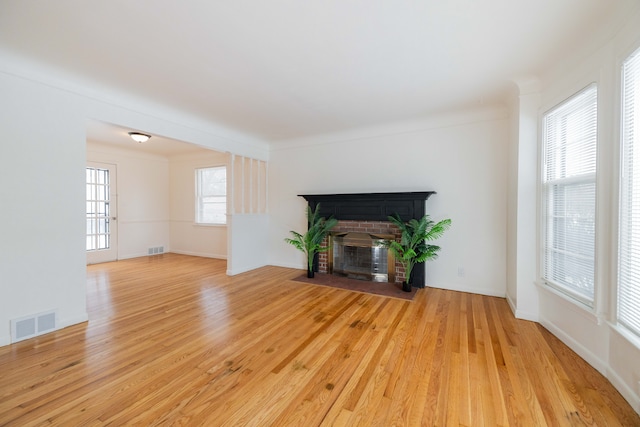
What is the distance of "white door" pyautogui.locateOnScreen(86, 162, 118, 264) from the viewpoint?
5.48 meters

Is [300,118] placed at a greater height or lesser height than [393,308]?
greater

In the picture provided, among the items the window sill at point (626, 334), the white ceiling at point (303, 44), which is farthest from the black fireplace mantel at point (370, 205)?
the window sill at point (626, 334)

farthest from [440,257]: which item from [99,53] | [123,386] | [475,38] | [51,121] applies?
[51,121]

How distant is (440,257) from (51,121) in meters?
4.93

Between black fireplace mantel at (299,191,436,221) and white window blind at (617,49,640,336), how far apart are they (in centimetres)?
205

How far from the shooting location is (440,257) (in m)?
3.81

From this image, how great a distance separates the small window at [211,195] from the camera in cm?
617

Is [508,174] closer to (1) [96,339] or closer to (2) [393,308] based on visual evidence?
(2) [393,308]

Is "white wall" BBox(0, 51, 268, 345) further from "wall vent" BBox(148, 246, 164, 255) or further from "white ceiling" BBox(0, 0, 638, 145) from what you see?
"wall vent" BBox(148, 246, 164, 255)

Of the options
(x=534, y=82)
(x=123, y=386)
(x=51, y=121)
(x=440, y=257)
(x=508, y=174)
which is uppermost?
(x=534, y=82)

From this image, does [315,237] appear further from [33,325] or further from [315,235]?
[33,325]

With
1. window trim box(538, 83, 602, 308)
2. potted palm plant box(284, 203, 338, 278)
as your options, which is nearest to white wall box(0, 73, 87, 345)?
potted palm plant box(284, 203, 338, 278)

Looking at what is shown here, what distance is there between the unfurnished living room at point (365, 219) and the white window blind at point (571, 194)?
0.8 inches

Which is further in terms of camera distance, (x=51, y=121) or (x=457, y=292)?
(x=457, y=292)
